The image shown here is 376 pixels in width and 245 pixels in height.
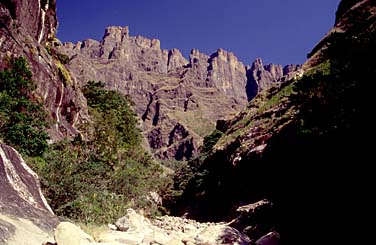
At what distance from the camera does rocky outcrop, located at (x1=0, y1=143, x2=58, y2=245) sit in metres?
8.87

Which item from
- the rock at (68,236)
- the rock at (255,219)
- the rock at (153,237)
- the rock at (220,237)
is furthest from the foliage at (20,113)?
the rock at (68,236)

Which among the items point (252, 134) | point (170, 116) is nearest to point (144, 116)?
point (170, 116)

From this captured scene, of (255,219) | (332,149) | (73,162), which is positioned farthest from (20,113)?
(332,149)

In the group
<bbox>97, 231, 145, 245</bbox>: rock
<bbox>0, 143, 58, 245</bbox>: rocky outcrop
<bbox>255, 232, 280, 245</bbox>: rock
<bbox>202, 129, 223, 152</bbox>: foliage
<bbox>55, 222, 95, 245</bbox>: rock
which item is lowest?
<bbox>255, 232, 280, 245</bbox>: rock

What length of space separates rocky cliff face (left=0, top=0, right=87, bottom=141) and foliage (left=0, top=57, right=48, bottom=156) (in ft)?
4.52

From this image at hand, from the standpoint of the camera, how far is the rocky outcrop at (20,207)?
29.1ft

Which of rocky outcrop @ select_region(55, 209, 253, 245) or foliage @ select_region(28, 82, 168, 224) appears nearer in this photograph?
rocky outcrop @ select_region(55, 209, 253, 245)

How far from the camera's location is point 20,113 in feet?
80.6

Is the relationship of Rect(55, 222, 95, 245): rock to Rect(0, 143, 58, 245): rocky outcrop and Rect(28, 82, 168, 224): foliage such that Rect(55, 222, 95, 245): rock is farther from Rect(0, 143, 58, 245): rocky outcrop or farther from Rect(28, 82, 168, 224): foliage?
Rect(28, 82, 168, 224): foliage

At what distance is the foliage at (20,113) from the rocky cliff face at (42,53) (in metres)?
1.38

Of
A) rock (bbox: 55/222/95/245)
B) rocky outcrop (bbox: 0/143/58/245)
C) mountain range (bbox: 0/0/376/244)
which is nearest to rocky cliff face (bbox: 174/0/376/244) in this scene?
mountain range (bbox: 0/0/376/244)

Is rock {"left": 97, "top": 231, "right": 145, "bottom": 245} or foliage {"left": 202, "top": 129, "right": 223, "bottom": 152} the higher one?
foliage {"left": 202, "top": 129, "right": 223, "bottom": 152}

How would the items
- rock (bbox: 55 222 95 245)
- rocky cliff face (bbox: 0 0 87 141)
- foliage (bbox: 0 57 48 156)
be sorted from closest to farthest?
rock (bbox: 55 222 95 245) < foliage (bbox: 0 57 48 156) < rocky cliff face (bbox: 0 0 87 141)

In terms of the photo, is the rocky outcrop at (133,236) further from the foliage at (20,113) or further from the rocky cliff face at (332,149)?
the foliage at (20,113)
